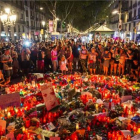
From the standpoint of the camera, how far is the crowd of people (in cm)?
1031

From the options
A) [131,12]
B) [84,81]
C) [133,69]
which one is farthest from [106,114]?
[131,12]

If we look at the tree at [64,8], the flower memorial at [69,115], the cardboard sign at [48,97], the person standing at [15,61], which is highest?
the tree at [64,8]

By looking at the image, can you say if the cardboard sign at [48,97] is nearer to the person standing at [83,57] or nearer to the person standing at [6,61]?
the person standing at [6,61]

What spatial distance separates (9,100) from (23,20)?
1890 inches

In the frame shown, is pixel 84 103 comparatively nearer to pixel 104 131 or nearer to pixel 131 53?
pixel 104 131

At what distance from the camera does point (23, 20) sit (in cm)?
5062

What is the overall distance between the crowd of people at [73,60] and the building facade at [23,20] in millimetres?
23948

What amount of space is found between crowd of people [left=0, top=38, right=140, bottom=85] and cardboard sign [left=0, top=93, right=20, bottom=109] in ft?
14.6

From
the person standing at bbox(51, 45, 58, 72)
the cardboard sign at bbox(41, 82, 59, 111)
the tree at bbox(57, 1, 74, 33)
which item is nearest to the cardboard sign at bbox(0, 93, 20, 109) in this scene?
the cardboard sign at bbox(41, 82, 59, 111)

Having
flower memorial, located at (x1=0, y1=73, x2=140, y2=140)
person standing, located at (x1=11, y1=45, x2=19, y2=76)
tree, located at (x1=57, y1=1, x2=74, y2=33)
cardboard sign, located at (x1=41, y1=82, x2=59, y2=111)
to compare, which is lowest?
flower memorial, located at (x1=0, y1=73, x2=140, y2=140)

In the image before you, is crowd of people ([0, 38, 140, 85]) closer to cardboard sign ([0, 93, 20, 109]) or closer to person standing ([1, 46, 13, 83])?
person standing ([1, 46, 13, 83])

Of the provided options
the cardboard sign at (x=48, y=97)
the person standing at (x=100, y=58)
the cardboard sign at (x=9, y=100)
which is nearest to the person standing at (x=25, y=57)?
the person standing at (x=100, y=58)

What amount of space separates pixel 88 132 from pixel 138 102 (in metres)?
2.37

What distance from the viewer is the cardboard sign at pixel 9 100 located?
551 centimetres
